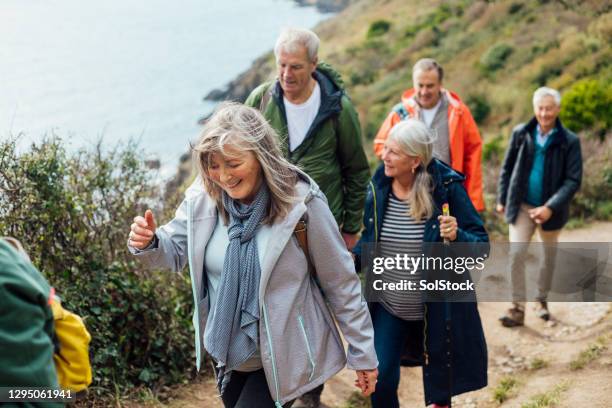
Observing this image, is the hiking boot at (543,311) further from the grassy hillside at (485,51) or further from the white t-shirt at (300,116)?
the grassy hillside at (485,51)

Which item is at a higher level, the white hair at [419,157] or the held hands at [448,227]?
the white hair at [419,157]

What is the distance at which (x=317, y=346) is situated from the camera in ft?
9.86

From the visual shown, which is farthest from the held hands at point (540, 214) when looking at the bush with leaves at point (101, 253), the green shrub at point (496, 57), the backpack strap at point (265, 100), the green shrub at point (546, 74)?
the green shrub at point (496, 57)

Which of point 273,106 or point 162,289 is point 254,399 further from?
point 162,289

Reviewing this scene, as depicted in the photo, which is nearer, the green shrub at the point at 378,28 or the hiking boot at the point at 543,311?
the hiking boot at the point at 543,311

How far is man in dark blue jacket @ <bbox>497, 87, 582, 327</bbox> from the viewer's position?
5684mm

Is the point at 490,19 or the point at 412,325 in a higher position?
the point at 490,19

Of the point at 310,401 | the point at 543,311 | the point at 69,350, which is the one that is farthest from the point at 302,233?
the point at 543,311

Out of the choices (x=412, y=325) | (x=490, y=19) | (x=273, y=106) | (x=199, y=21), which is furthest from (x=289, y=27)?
(x=199, y=21)

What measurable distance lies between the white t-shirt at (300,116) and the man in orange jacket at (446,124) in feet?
3.41

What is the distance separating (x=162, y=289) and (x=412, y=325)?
7.01 ft

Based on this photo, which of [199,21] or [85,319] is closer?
[85,319]

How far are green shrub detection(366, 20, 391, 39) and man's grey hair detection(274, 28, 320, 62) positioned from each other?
140 feet

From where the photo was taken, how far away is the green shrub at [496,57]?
28.4m
